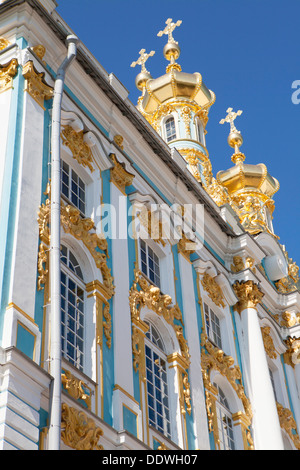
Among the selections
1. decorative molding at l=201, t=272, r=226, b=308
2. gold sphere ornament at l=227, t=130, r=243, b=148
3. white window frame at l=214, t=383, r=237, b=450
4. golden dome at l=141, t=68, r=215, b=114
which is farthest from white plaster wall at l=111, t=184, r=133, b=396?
gold sphere ornament at l=227, t=130, r=243, b=148

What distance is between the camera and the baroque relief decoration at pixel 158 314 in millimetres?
14383

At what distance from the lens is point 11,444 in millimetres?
9883

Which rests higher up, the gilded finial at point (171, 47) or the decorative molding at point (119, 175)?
the gilded finial at point (171, 47)

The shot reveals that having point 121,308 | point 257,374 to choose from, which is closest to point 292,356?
point 257,374

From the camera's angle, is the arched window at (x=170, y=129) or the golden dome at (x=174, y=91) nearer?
the arched window at (x=170, y=129)

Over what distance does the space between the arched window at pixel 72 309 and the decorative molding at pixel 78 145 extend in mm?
2254

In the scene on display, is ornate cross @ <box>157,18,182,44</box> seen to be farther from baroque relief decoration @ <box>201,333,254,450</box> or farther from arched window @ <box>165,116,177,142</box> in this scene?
baroque relief decoration @ <box>201,333,254,450</box>

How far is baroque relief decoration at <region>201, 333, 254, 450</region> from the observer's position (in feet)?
53.3

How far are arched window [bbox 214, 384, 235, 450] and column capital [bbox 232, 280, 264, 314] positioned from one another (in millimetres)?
2928

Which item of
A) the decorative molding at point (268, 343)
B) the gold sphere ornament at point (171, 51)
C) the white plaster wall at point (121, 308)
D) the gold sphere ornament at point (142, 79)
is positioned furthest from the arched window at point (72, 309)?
the gold sphere ornament at point (171, 51)

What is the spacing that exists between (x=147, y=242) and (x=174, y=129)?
41.4 feet

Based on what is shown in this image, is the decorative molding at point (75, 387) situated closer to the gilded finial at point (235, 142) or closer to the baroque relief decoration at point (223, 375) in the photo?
the baroque relief decoration at point (223, 375)

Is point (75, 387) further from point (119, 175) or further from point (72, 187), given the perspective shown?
point (119, 175)
